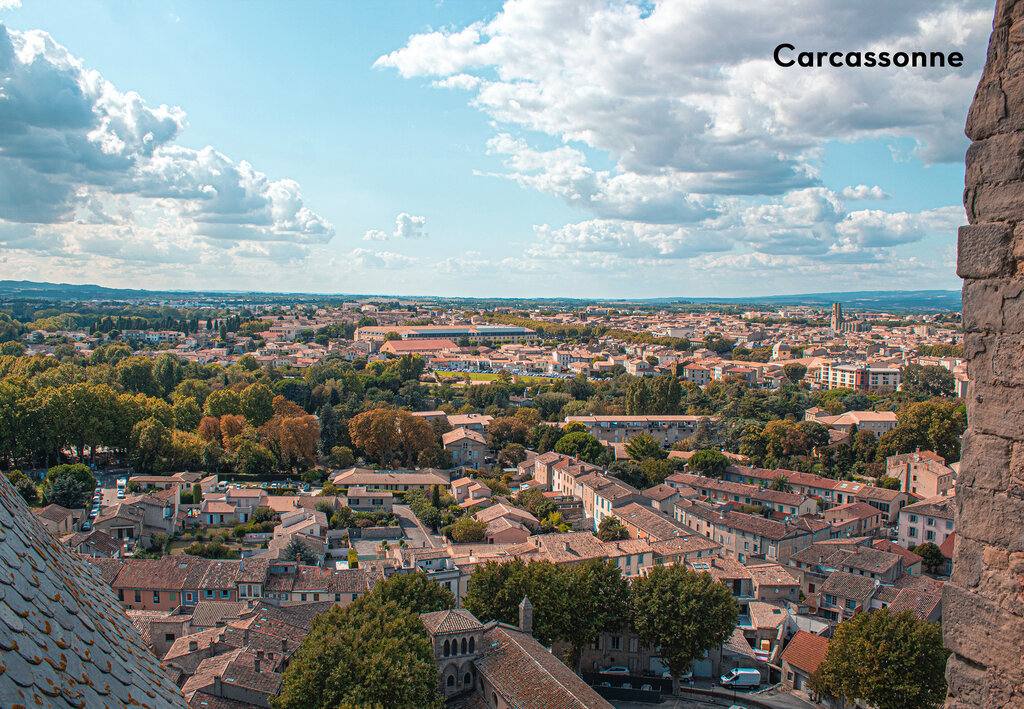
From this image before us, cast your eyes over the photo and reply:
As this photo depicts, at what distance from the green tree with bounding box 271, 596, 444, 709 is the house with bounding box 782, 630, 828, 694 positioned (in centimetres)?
987

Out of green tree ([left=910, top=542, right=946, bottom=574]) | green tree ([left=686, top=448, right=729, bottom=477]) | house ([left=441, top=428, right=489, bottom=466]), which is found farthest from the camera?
house ([left=441, top=428, right=489, bottom=466])

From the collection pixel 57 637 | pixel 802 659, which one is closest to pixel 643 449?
pixel 802 659

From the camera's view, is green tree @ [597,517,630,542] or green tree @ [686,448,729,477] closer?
green tree @ [597,517,630,542]

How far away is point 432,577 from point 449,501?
400 inches

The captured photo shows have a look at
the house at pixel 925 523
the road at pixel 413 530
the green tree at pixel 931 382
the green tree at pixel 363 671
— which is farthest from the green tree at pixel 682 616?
the green tree at pixel 931 382

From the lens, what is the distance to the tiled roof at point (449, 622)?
14023 mm

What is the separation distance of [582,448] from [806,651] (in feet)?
58.0

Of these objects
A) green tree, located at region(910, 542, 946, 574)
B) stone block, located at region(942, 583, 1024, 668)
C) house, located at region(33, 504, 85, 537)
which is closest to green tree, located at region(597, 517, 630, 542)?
green tree, located at region(910, 542, 946, 574)

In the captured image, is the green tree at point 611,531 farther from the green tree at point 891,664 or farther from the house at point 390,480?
the green tree at point 891,664

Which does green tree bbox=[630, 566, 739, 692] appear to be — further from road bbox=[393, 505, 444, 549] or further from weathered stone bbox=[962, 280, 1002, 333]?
weathered stone bbox=[962, 280, 1002, 333]

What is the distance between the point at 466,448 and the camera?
38.0m

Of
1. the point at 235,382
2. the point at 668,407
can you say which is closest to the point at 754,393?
the point at 668,407

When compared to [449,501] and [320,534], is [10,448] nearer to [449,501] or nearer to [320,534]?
[320,534]

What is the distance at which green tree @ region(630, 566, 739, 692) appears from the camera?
53.8 feet
